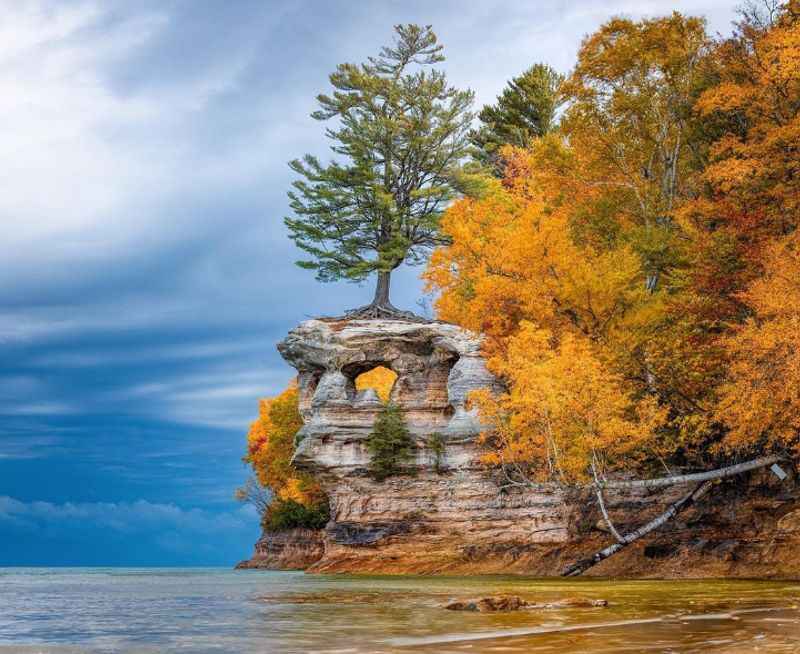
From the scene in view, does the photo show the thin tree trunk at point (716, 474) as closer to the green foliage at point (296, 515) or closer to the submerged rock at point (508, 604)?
the submerged rock at point (508, 604)

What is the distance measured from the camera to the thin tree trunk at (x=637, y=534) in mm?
28328

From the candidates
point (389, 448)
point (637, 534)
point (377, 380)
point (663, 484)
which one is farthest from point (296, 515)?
point (663, 484)

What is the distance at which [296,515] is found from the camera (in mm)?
53969

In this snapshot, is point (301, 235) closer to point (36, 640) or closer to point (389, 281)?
point (389, 281)

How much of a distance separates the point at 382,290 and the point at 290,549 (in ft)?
65.8

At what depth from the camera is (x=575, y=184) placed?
3981 centimetres

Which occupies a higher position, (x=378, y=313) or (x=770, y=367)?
(x=378, y=313)

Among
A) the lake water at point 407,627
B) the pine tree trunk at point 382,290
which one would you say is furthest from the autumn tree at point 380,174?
the lake water at point 407,627

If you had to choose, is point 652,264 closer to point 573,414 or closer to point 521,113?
point 573,414

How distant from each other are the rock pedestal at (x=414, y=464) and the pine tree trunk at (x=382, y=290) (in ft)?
12.4

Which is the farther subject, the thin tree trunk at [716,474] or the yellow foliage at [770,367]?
the thin tree trunk at [716,474]

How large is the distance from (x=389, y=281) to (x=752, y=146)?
22578 millimetres

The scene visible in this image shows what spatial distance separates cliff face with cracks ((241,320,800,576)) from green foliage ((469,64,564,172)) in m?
31.3

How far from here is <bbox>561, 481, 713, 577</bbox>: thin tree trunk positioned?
92.9 ft
